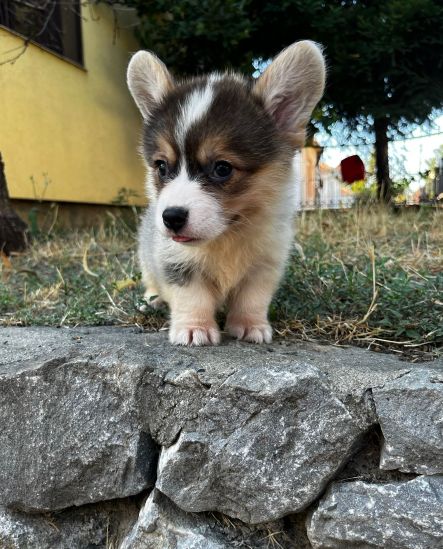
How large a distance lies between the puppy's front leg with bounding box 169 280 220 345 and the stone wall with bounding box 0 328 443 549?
0.36ft

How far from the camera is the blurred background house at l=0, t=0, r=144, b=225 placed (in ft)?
22.1

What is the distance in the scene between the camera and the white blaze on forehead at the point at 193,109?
7.00ft

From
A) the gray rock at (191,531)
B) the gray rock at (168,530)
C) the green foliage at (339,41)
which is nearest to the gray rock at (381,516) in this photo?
the gray rock at (191,531)

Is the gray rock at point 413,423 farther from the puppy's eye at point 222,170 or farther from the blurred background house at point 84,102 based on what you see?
the blurred background house at point 84,102

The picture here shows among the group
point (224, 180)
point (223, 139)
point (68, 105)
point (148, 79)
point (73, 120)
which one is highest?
point (68, 105)

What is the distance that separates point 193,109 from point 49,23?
6595 mm

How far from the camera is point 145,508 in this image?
77.0 inches

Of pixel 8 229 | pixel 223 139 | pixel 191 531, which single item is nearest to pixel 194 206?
pixel 223 139

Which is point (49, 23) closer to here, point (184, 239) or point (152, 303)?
point (152, 303)

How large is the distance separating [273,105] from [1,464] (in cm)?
194

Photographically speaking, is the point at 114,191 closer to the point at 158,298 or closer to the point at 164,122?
the point at 158,298

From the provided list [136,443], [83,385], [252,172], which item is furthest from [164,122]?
[136,443]

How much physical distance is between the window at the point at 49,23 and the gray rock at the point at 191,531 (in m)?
6.12

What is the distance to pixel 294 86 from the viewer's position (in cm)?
235
